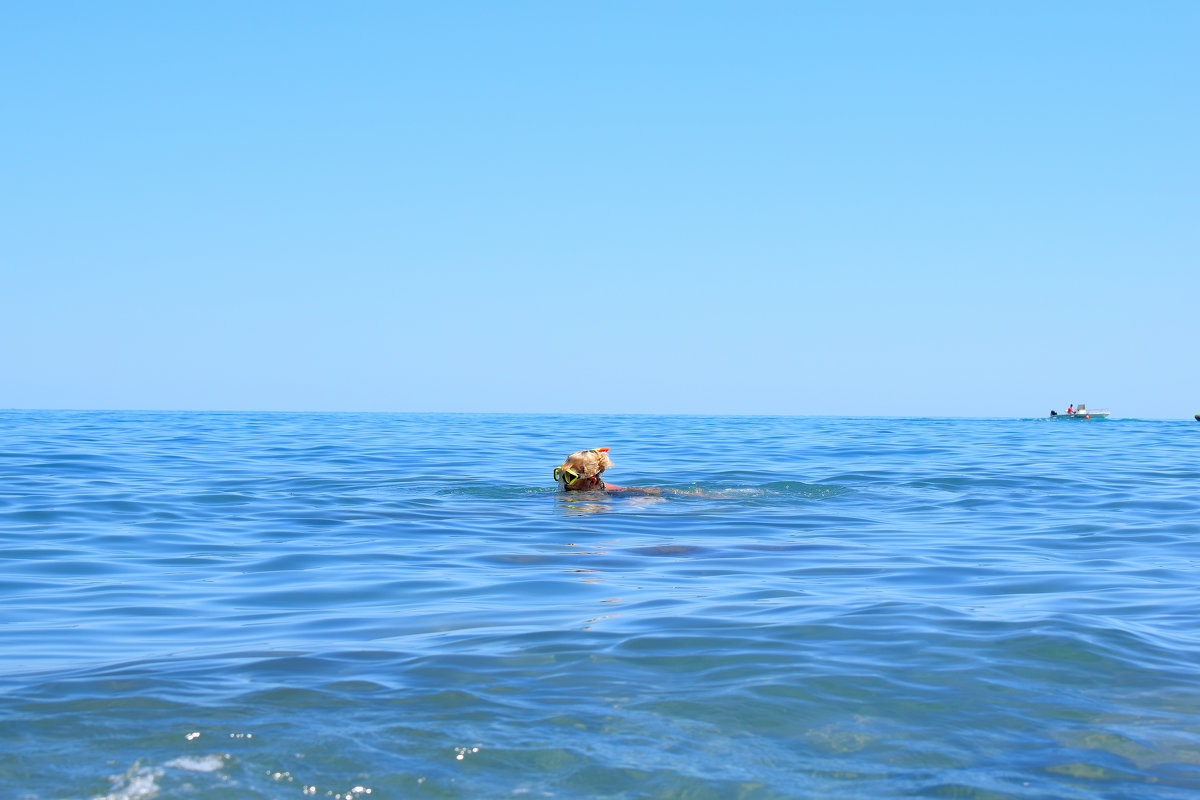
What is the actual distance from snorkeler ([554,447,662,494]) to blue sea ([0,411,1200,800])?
0.67ft

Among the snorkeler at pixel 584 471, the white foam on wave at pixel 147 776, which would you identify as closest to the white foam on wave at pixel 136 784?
the white foam on wave at pixel 147 776

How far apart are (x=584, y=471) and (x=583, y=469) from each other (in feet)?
0.15

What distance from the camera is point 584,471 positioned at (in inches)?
534

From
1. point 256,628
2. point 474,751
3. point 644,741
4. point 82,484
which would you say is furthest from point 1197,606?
point 82,484

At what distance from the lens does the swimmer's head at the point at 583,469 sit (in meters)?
13.5

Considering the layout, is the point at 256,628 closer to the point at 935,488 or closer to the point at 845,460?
the point at 935,488

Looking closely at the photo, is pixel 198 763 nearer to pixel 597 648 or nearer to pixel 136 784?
pixel 136 784

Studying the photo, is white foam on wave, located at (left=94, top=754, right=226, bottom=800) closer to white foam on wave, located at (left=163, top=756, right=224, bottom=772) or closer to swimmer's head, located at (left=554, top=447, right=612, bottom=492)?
white foam on wave, located at (left=163, top=756, right=224, bottom=772)

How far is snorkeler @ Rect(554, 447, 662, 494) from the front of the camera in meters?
13.5

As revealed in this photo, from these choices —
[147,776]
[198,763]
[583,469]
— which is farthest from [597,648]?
[583,469]

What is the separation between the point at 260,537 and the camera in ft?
36.3

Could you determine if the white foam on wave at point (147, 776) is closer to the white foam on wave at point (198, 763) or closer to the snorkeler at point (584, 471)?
the white foam on wave at point (198, 763)

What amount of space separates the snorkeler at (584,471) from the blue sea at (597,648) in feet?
0.67

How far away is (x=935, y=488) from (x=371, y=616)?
1173cm
